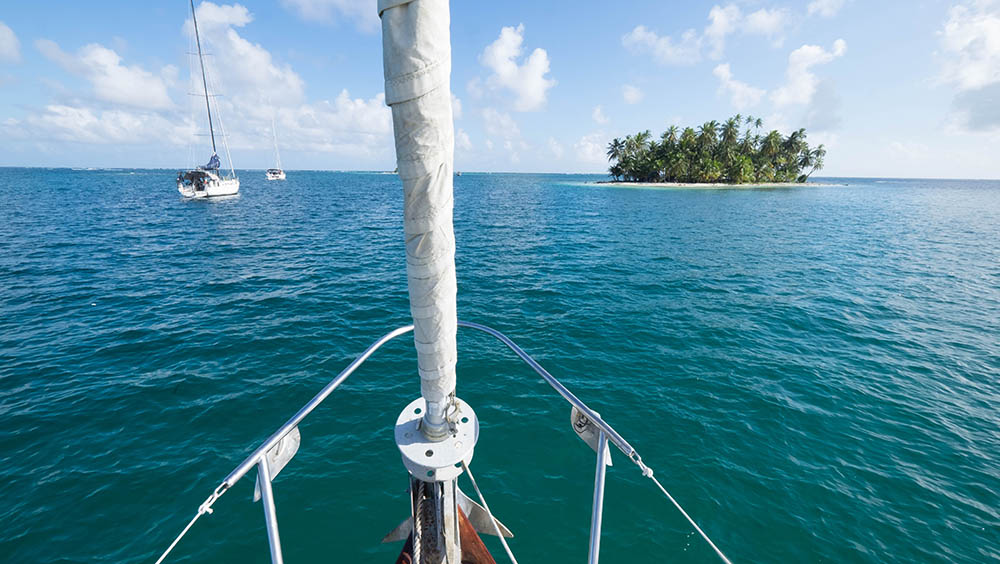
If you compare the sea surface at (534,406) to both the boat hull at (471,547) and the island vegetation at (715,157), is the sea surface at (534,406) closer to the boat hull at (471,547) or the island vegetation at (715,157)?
the boat hull at (471,547)

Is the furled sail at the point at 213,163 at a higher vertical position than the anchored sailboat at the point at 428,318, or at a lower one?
higher

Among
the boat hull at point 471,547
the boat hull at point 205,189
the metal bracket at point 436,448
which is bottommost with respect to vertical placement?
the boat hull at point 471,547

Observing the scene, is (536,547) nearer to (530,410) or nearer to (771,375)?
(530,410)

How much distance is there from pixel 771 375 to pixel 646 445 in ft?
20.4

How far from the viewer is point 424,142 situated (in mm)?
2414

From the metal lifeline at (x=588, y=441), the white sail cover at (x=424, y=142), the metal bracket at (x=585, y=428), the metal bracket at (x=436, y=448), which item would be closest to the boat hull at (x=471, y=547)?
the metal lifeline at (x=588, y=441)

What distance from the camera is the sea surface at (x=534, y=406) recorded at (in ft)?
24.5

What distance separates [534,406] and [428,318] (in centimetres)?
895

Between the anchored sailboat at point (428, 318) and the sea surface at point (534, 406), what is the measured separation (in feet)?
14.6

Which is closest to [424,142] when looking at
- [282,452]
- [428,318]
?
[428,318]

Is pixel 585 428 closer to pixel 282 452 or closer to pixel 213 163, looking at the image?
pixel 282 452

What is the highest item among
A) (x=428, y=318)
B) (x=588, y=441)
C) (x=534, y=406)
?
(x=428, y=318)

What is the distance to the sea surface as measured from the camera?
24.5ft

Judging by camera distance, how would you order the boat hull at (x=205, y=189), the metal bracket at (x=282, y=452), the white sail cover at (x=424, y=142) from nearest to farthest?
1. the white sail cover at (x=424, y=142)
2. the metal bracket at (x=282, y=452)
3. the boat hull at (x=205, y=189)
